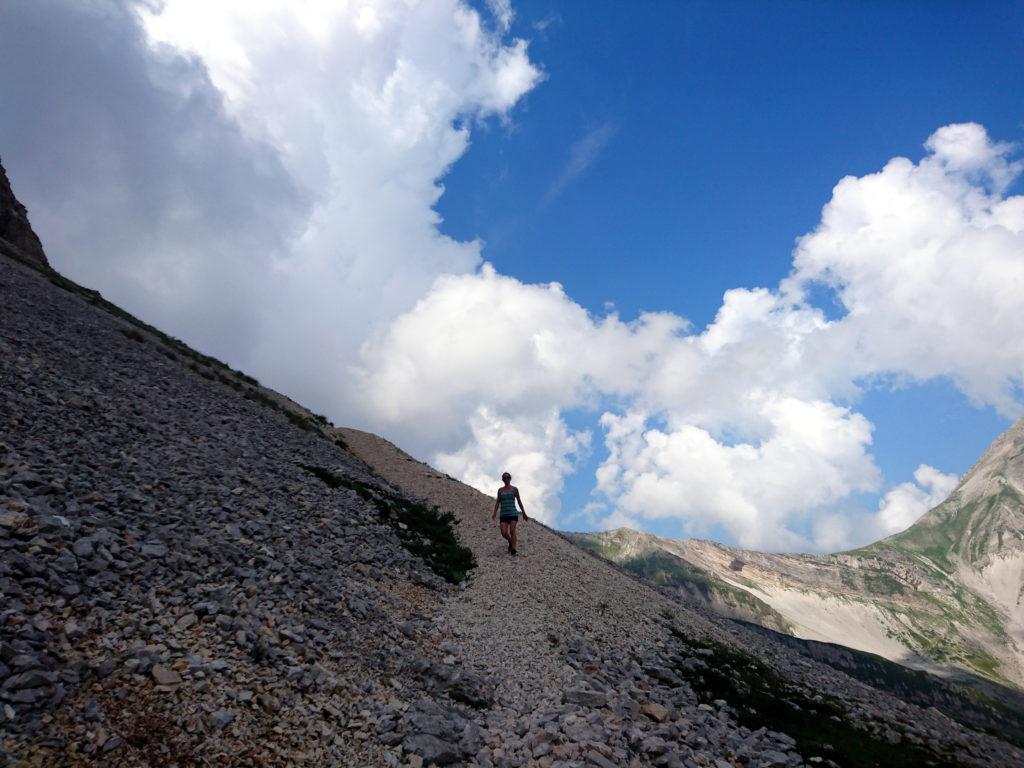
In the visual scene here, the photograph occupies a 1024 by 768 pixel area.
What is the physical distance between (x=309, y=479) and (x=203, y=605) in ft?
48.8

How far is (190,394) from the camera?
31875mm

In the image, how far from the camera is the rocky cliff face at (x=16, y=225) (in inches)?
2576

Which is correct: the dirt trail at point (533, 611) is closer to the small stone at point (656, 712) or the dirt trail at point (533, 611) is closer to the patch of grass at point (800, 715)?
the small stone at point (656, 712)

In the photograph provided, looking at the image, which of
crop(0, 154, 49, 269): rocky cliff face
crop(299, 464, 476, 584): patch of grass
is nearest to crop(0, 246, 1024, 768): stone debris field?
crop(299, 464, 476, 584): patch of grass

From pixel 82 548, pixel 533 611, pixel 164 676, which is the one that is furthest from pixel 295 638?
pixel 533 611

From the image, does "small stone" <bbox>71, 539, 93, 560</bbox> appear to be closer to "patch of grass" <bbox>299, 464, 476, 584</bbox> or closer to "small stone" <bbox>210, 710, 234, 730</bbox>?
"small stone" <bbox>210, 710, 234, 730</bbox>

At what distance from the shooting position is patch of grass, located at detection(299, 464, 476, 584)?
2492 cm

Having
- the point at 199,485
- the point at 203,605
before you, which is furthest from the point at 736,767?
the point at 199,485

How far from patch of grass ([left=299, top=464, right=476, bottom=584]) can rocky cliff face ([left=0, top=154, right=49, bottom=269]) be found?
61.3 metres

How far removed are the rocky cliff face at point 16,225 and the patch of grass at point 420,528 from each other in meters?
61.3

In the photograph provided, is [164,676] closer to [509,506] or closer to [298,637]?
[298,637]

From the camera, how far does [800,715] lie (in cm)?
1795

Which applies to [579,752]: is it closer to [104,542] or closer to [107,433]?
[104,542]

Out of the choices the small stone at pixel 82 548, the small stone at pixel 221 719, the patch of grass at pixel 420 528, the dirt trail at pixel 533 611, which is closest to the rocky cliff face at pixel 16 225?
the patch of grass at pixel 420 528
